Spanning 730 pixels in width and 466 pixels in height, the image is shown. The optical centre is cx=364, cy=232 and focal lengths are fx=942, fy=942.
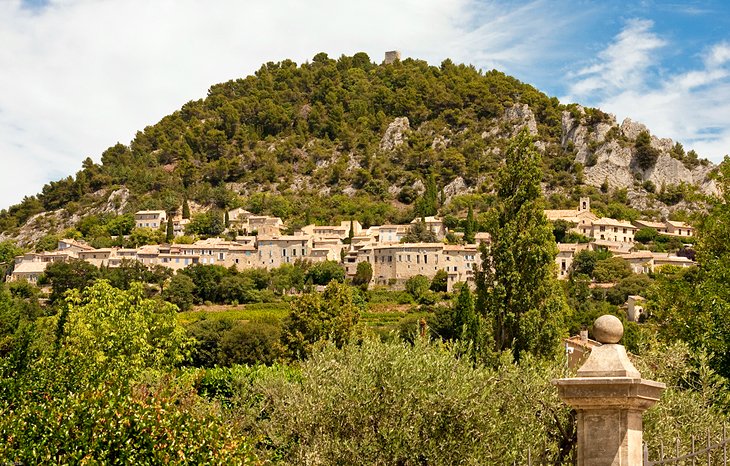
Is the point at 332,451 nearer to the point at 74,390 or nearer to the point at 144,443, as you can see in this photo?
the point at 144,443

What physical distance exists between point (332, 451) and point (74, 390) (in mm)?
3998

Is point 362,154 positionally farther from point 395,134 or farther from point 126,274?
point 126,274

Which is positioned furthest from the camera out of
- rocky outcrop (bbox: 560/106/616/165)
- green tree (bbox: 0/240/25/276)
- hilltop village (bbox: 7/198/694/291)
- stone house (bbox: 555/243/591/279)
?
rocky outcrop (bbox: 560/106/616/165)

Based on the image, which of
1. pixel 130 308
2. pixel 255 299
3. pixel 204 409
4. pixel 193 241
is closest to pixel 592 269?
pixel 255 299

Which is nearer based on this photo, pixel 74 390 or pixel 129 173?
pixel 74 390

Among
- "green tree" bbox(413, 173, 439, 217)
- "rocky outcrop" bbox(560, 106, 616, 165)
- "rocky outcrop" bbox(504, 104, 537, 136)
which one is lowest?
"green tree" bbox(413, 173, 439, 217)

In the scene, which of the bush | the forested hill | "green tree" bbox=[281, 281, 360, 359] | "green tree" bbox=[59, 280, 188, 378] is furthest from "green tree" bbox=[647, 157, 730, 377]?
the forested hill

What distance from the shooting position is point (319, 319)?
4450 centimetres

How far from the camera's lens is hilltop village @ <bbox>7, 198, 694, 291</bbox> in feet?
332

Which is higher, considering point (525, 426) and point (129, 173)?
point (129, 173)

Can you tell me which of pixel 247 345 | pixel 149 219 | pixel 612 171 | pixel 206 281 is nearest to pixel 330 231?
pixel 149 219

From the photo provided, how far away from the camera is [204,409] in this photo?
696 inches

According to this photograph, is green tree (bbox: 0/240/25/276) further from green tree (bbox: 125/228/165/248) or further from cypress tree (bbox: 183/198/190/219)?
cypress tree (bbox: 183/198/190/219)

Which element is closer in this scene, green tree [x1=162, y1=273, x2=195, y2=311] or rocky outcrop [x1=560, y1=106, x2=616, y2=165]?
green tree [x1=162, y1=273, x2=195, y2=311]
